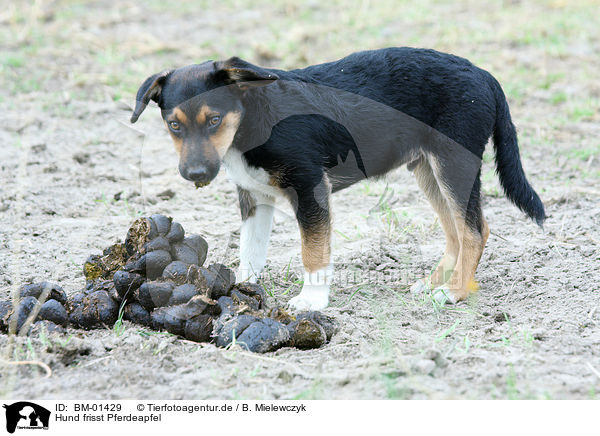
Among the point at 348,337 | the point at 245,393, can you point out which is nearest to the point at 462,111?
the point at 348,337

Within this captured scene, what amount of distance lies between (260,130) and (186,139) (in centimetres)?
47

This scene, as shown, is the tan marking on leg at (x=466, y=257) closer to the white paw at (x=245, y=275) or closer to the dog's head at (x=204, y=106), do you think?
the white paw at (x=245, y=275)

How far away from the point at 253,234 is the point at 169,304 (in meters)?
1.06

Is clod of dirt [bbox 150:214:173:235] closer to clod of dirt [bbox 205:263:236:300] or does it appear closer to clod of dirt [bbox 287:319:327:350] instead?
clod of dirt [bbox 205:263:236:300]

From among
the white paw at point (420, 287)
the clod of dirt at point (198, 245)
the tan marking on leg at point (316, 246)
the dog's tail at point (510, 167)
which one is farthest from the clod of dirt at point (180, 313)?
the dog's tail at point (510, 167)

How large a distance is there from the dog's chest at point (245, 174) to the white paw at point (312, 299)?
2.17ft

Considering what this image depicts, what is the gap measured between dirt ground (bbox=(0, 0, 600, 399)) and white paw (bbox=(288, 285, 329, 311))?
8cm

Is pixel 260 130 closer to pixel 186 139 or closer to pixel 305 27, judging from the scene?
pixel 186 139

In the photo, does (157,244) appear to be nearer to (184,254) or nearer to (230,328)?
(184,254)

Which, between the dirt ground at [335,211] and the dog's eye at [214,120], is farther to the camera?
the dog's eye at [214,120]

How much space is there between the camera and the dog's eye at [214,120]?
407 centimetres

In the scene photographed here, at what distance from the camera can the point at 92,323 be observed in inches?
157
